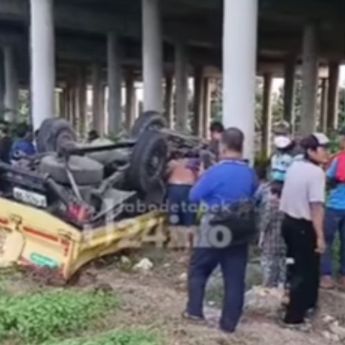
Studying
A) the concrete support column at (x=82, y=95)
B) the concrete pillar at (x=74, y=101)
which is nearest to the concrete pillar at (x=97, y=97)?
the concrete support column at (x=82, y=95)

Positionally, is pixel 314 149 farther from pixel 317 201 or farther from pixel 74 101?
pixel 74 101

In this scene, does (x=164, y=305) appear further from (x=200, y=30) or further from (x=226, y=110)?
(x=200, y=30)

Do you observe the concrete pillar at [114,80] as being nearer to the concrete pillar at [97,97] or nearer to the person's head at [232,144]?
the concrete pillar at [97,97]

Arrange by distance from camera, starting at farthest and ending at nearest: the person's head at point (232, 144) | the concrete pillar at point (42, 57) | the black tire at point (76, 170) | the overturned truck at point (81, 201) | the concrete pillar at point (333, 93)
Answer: the concrete pillar at point (333, 93), the concrete pillar at point (42, 57), the black tire at point (76, 170), the overturned truck at point (81, 201), the person's head at point (232, 144)

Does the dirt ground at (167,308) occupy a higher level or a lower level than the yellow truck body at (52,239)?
lower

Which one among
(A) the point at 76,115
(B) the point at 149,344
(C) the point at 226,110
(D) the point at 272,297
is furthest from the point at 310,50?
(A) the point at 76,115

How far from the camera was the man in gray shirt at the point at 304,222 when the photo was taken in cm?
712

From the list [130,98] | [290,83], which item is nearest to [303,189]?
[290,83]

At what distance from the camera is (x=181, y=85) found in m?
36.2

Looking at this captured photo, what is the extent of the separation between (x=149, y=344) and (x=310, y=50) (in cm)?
2450

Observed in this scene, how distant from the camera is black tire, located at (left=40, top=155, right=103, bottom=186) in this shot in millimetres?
9234

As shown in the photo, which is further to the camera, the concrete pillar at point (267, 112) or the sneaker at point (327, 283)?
the concrete pillar at point (267, 112)

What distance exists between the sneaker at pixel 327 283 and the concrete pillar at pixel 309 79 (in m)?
19.5

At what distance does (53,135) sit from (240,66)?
4883 millimetres
